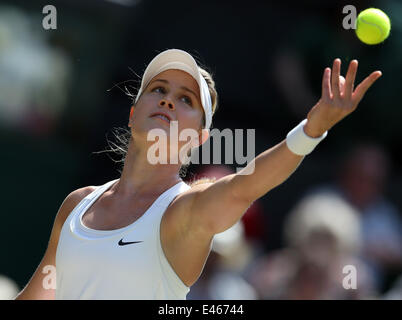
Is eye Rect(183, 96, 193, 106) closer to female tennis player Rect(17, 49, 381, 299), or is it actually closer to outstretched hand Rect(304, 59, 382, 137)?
female tennis player Rect(17, 49, 381, 299)

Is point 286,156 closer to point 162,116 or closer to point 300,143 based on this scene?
point 300,143

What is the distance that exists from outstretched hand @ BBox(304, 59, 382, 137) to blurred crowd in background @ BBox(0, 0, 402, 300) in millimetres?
3057

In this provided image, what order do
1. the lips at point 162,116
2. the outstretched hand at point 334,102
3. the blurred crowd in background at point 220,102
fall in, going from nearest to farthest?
the outstretched hand at point 334,102, the lips at point 162,116, the blurred crowd in background at point 220,102

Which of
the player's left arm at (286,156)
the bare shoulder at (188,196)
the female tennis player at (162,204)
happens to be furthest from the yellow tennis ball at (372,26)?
the bare shoulder at (188,196)

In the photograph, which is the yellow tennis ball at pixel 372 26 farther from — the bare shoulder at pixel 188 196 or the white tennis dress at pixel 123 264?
the white tennis dress at pixel 123 264

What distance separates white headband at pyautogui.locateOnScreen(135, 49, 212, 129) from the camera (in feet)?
11.1

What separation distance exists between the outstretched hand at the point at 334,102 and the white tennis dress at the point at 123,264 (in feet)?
2.39

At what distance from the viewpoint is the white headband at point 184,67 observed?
340 centimetres

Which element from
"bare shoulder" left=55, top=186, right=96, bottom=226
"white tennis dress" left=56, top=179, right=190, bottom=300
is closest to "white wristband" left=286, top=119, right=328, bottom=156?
"white tennis dress" left=56, top=179, right=190, bottom=300

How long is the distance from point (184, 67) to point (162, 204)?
63 cm

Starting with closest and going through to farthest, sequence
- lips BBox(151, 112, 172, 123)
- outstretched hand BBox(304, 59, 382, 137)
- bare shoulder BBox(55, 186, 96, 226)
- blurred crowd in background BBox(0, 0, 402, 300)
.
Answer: outstretched hand BBox(304, 59, 382, 137)
lips BBox(151, 112, 172, 123)
bare shoulder BBox(55, 186, 96, 226)
blurred crowd in background BBox(0, 0, 402, 300)

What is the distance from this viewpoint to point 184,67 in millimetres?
3414

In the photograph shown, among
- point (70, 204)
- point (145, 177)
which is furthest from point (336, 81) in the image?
point (70, 204)

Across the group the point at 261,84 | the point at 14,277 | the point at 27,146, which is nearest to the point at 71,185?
the point at 27,146
